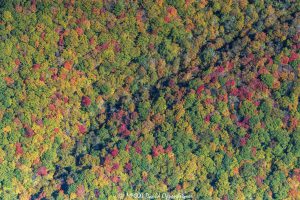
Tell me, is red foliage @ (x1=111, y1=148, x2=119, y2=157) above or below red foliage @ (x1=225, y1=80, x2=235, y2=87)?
below

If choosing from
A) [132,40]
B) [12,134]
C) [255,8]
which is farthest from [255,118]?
[12,134]

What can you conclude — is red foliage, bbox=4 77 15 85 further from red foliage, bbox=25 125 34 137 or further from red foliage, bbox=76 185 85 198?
red foliage, bbox=76 185 85 198

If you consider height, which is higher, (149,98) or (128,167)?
(149,98)

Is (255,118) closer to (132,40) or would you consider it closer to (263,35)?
(263,35)

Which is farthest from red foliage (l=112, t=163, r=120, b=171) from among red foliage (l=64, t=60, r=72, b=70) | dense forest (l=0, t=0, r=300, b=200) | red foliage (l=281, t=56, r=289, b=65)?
red foliage (l=281, t=56, r=289, b=65)

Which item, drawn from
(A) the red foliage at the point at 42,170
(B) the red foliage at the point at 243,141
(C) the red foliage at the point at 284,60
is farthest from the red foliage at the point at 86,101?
(C) the red foliage at the point at 284,60

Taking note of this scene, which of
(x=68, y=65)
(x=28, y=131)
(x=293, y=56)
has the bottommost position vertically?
(x=28, y=131)

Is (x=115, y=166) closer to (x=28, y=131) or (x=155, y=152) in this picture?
(x=155, y=152)

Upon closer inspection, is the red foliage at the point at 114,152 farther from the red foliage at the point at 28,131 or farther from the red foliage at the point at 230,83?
Result: the red foliage at the point at 230,83

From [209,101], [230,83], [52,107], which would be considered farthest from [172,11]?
[52,107]
